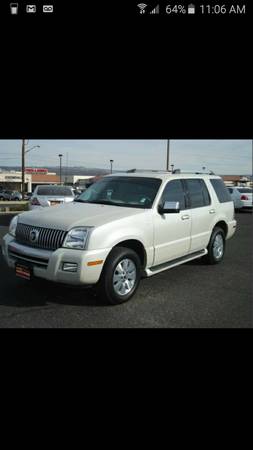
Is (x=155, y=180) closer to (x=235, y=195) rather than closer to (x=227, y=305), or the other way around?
(x=227, y=305)

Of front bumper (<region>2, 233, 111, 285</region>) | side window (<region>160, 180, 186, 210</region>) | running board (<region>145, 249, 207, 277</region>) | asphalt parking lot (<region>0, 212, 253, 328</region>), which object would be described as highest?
side window (<region>160, 180, 186, 210</region>)

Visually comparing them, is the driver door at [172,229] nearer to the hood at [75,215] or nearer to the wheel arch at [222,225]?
the hood at [75,215]

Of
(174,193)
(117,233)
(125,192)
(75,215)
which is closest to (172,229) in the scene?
(174,193)


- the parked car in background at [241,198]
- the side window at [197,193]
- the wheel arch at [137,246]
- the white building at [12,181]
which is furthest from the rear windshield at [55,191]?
the white building at [12,181]

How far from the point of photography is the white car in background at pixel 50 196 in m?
10.4

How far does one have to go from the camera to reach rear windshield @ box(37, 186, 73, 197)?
1117cm

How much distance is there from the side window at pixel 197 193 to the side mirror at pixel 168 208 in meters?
1.05

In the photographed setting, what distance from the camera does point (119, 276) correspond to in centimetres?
425

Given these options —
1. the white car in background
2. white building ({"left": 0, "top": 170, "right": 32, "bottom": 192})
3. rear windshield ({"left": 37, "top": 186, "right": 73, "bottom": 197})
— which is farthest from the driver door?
white building ({"left": 0, "top": 170, "right": 32, "bottom": 192})

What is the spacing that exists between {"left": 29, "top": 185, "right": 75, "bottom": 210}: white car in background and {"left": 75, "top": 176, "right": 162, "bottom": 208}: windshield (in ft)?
15.0

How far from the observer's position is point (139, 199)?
507cm

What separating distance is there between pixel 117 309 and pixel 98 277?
498mm
